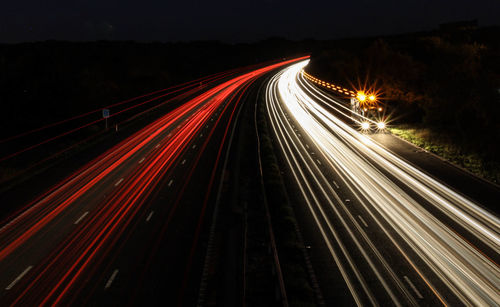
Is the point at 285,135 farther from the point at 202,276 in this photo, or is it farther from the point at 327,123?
the point at 202,276

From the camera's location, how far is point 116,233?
18.6 metres

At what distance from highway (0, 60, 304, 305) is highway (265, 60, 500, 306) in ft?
22.3

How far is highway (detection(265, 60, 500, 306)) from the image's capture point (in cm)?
1438

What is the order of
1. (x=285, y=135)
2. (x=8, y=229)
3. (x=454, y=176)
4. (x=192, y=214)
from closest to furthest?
(x=8, y=229) < (x=192, y=214) < (x=454, y=176) < (x=285, y=135)

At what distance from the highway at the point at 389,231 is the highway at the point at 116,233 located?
22.3 feet

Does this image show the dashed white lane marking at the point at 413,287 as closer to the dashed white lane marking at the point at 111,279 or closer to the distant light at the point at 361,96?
the dashed white lane marking at the point at 111,279

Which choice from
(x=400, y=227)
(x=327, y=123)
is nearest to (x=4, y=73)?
(x=327, y=123)

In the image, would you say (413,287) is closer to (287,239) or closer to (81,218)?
(287,239)

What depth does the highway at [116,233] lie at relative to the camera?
1423cm

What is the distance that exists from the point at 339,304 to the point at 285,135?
102ft

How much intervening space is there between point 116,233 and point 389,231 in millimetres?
15153

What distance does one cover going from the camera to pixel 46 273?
1523 centimetres

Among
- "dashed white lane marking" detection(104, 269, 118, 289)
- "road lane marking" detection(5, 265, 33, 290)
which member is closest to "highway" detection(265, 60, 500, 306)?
"dashed white lane marking" detection(104, 269, 118, 289)

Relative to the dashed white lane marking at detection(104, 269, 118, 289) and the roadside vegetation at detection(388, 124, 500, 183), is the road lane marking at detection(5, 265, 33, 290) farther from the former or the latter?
the roadside vegetation at detection(388, 124, 500, 183)
